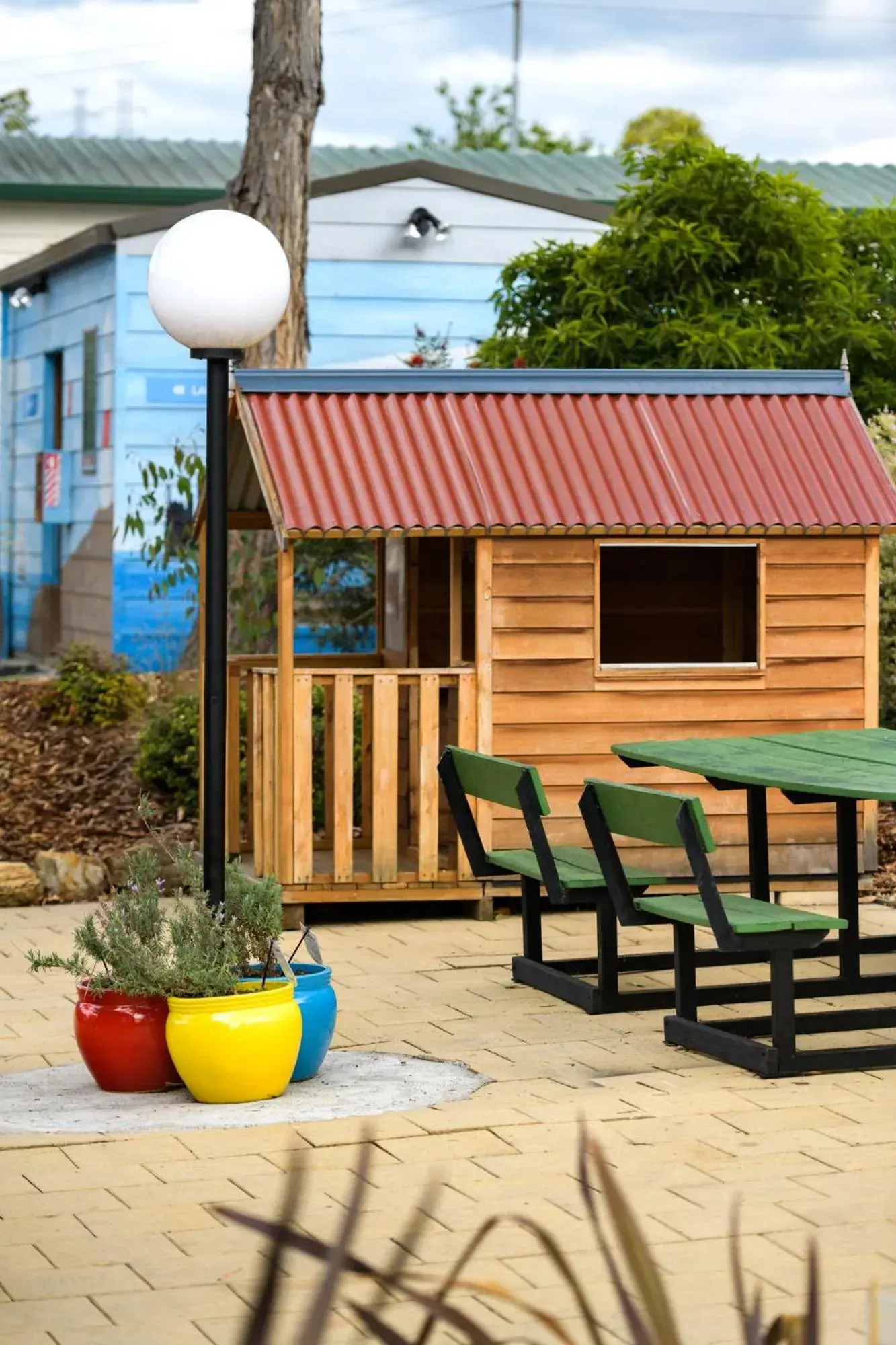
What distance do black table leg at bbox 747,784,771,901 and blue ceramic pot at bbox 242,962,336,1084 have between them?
2.11m

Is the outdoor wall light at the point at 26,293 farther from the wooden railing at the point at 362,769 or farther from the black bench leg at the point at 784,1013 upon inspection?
the black bench leg at the point at 784,1013

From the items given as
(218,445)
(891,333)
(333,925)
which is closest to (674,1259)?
(218,445)

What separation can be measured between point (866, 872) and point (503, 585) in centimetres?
226

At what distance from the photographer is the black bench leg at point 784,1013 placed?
241 inches

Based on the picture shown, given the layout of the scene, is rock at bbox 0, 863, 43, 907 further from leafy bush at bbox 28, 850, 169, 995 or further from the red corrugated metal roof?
leafy bush at bbox 28, 850, 169, 995

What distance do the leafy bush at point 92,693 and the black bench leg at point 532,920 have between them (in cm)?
657

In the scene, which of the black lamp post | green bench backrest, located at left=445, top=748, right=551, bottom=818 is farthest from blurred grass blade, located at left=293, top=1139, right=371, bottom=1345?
green bench backrest, located at left=445, top=748, right=551, bottom=818

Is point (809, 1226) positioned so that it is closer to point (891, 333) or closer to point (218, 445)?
point (218, 445)

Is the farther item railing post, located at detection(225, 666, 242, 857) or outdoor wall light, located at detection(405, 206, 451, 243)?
outdoor wall light, located at detection(405, 206, 451, 243)

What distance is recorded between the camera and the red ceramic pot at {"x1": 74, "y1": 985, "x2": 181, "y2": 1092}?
19.4 feet

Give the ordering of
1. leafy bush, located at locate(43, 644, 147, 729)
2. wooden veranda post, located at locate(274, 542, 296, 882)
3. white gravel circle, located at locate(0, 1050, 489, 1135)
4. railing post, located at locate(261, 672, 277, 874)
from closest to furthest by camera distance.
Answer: white gravel circle, located at locate(0, 1050, 489, 1135) → wooden veranda post, located at locate(274, 542, 296, 882) → railing post, located at locate(261, 672, 277, 874) → leafy bush, located at locate(43, 644, 147, 729)

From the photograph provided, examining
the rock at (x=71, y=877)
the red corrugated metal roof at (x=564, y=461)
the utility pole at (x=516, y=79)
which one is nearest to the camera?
the red corrugated metal roof at (x=564, y=461)

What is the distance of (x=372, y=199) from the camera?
17.1m

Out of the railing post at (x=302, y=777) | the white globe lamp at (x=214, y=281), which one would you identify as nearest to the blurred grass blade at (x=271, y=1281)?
the white globe lamp at (x=214, y=281)
